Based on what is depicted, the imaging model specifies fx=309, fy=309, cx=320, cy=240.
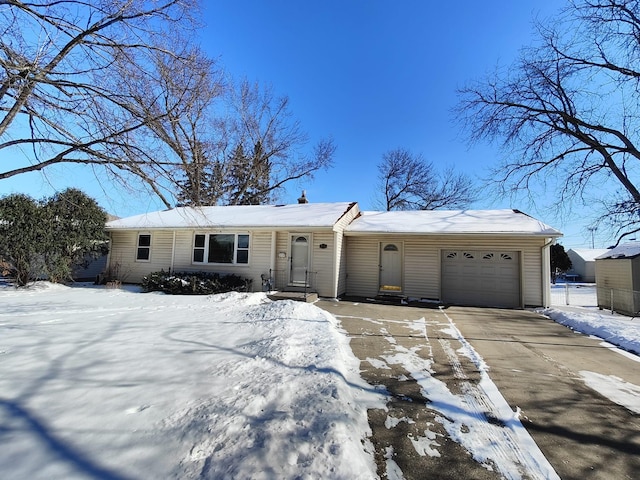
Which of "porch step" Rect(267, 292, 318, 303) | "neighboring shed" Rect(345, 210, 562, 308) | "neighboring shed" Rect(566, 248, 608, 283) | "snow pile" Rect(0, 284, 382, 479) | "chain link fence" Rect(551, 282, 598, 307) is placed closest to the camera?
"snow pile" Rect(0, 284, 382, 479)

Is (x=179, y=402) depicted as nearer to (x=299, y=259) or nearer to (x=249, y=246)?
(x=299, y=259)

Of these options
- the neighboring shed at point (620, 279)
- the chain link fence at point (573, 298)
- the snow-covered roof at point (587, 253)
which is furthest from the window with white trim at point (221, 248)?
the snow-covered roof at point (587, 253)

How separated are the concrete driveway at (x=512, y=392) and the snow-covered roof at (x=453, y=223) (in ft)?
12.7

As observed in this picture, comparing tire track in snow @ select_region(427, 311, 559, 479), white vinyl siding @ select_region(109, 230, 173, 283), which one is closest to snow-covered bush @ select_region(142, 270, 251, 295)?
white vinyl siding @ select_region(109, 230, 173, 283)

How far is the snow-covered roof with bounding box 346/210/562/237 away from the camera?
34.9 feet

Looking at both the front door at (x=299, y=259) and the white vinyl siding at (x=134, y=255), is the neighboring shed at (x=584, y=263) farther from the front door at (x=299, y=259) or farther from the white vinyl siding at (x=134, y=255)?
the white vinyl siding at (x=134, y=255)

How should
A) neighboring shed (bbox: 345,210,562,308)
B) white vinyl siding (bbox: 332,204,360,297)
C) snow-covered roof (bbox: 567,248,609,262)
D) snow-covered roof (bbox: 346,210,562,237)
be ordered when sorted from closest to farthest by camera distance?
snow-covered roof (bbox: 346,210,562,237) → neighboring shed (bbox: 345,210,562,308) → white vinyl siding (bbox: 332,204,360,297) → snow-covered roof (bbox: 567,248,609,262)

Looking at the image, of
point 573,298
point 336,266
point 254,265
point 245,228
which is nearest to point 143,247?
point 245,228

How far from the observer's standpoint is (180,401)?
307 cm

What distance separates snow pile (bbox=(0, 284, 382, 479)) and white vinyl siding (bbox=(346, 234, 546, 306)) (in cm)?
652

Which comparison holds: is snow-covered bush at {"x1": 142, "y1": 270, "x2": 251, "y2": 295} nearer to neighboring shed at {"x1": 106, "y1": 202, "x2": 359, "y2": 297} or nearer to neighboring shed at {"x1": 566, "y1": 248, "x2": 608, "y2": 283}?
neighboring shed at {"x1": 106, "y1": 202, "x2": 359, "y2": 297}

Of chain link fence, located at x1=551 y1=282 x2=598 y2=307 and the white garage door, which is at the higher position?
the white garage door

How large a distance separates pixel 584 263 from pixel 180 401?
46324mm

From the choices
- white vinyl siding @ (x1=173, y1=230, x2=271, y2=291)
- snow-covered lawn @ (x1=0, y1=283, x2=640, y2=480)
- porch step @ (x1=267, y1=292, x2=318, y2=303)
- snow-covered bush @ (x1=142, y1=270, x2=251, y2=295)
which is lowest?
snow-covered lawn @ (x1=0, y1=283, x2=640, y2=480)
